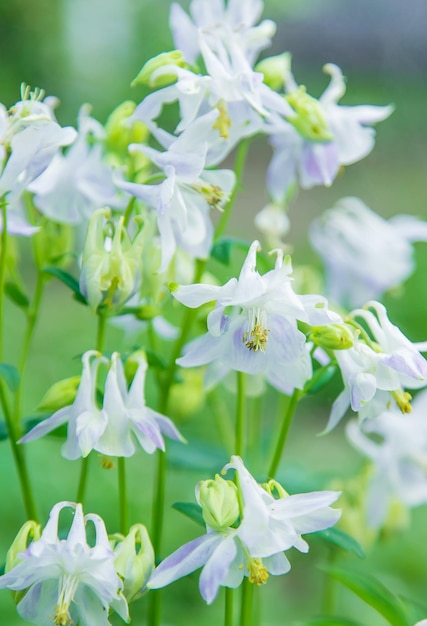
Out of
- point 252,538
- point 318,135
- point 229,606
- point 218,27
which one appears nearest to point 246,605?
point 229,606

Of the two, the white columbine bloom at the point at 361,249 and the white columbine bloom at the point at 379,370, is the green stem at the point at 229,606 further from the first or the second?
the white columbine bloom at the point at 361,249

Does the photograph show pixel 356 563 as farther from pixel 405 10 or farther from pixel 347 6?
pixel 347 6

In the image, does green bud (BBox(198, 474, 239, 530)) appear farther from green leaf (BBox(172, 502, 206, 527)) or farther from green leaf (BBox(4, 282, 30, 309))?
green leaf (BBox(4, 282, 30, 309))

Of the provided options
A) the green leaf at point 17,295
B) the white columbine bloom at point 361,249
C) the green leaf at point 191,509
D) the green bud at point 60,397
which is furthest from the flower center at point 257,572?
the white columbine bloom at point 361,249

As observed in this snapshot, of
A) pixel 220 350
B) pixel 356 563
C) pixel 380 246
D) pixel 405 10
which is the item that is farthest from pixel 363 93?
pixel 220 350

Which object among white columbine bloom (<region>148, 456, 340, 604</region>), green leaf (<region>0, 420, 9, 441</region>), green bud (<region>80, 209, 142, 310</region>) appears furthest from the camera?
green leaf (<region>0, 420, 9, 441</region>)

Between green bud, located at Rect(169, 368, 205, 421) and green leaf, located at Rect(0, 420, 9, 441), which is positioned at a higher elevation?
green leaf, located at Rect(0, 420, 9, 441)

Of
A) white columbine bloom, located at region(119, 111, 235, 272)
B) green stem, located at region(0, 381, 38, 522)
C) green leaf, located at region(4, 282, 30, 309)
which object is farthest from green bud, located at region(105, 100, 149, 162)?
green stem, located at region(0, 381, 38, 522)
